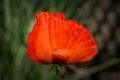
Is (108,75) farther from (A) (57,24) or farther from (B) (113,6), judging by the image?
(A) (57,24)

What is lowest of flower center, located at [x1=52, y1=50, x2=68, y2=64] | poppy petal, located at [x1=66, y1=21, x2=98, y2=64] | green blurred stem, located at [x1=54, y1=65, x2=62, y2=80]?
green blurred stem, located at [x1=54, y1=65, x2=62, y2=80]

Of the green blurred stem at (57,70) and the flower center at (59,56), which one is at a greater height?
the flower center at (59,56)

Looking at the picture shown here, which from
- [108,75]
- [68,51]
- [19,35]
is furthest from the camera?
[108,75]

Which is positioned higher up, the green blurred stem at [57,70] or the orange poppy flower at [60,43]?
the orange poppy flower at [60,43]

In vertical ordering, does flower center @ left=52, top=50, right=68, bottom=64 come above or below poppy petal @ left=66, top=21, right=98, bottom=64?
below

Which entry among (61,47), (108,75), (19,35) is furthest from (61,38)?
(108,75)

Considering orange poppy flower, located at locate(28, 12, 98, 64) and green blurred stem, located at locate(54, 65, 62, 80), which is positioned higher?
orange poppy flower, located at locate(28, 12, 98, 64)

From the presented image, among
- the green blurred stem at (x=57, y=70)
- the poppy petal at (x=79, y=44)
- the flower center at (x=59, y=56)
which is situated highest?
the poppy petal at (x=79, y=44)

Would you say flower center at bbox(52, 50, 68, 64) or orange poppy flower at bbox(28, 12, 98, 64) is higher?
orange poppy flower at bbox(28, 12, 98, 64)
